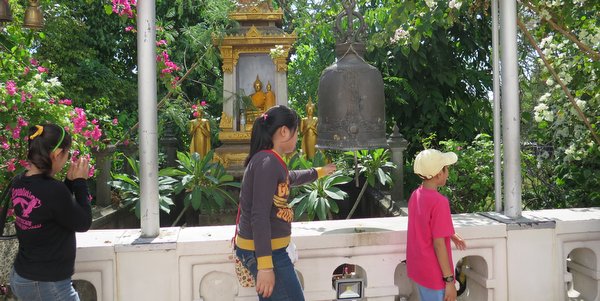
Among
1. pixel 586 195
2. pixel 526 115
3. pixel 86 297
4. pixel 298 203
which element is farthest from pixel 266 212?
pixel 526 115

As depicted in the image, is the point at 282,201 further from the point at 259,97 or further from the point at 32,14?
the point at 259,97

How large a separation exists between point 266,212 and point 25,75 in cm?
350

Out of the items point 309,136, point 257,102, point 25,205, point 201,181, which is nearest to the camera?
point 25,205

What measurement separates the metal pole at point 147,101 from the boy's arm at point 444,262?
1.58 meters

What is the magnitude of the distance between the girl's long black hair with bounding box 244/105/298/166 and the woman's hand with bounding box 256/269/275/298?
55 centimetres

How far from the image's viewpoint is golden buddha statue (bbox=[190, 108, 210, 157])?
1001 cm

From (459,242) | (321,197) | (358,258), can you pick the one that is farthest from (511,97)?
(321,197)

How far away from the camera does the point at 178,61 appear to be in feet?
46.5

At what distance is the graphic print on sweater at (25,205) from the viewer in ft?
8.14

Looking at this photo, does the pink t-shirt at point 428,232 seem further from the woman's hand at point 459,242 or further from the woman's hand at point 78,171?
the woman's hand at point 78,171

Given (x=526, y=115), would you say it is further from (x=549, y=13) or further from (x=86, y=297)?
(x=86, y=297)

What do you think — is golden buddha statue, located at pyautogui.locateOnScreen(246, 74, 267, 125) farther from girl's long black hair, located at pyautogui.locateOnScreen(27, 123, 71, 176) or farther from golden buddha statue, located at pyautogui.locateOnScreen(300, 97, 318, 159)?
girl's long black hair, located at pyautogui.locateOnScreen(27, 123, 71, 176)

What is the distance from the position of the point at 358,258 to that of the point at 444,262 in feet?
1.87

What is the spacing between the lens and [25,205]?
8.19 ft
